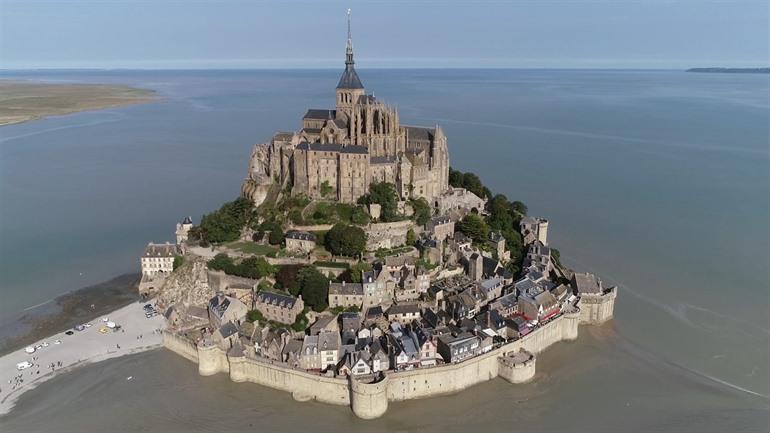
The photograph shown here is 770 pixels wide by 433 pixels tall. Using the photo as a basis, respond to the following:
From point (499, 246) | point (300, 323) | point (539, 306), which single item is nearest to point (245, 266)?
point (300, 323)

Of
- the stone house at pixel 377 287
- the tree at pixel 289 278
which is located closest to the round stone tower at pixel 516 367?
the stone house at pixel 377 287

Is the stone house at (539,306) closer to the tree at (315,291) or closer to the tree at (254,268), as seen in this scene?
the tree at (315,291)

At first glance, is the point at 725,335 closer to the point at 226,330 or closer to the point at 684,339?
the point at 684,339

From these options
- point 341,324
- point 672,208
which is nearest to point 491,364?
point 341,324

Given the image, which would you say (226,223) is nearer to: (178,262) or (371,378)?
(178,262)

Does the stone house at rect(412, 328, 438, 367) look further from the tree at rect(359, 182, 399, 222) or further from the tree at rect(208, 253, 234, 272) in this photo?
the tree at rect(208, 253, 234, 272)

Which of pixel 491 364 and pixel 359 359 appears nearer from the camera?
pixel 359 359
